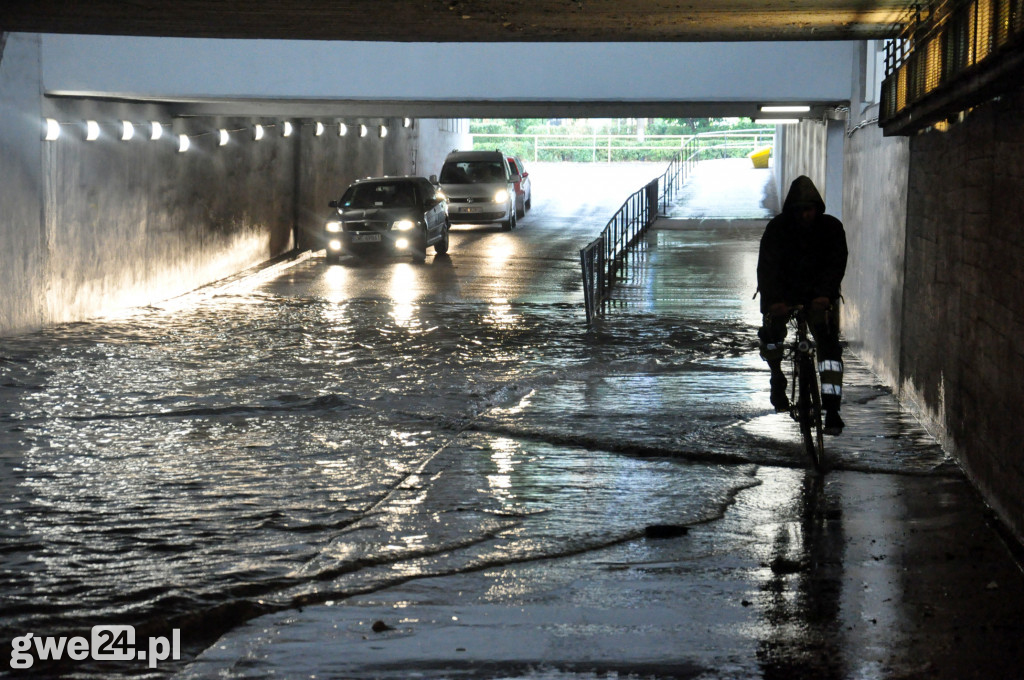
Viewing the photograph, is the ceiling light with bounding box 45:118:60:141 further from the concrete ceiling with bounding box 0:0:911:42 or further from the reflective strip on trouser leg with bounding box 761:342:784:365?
the reflective strip on trouser leg with bounding box 761:342:784:365

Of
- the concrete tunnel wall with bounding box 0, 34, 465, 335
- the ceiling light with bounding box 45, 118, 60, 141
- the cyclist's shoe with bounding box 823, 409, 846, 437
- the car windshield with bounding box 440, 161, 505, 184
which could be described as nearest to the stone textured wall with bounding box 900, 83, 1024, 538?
the cyclist's shoe with bounding box 823, 409, 846, 437

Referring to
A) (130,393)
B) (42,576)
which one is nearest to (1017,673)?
(42,576)

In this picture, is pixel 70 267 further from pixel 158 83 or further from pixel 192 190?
pixel 192 190

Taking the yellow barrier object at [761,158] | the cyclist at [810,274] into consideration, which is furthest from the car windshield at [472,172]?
the cyclist at [810,274]

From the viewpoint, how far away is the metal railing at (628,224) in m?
17.0

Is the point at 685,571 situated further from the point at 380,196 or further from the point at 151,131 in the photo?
the point at 380,196

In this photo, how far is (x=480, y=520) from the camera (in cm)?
725

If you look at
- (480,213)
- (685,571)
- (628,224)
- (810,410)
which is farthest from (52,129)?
(480,213)

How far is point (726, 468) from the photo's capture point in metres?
8.52

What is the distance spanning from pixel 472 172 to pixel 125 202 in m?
16.8

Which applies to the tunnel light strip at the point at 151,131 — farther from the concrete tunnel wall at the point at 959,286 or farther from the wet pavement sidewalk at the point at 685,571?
the concrete tunnel wall at the point at 959,286

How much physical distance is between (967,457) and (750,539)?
1957mm

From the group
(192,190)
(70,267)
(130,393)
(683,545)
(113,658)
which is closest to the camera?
(113,658)

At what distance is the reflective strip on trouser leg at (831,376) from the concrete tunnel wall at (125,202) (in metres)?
10.5
